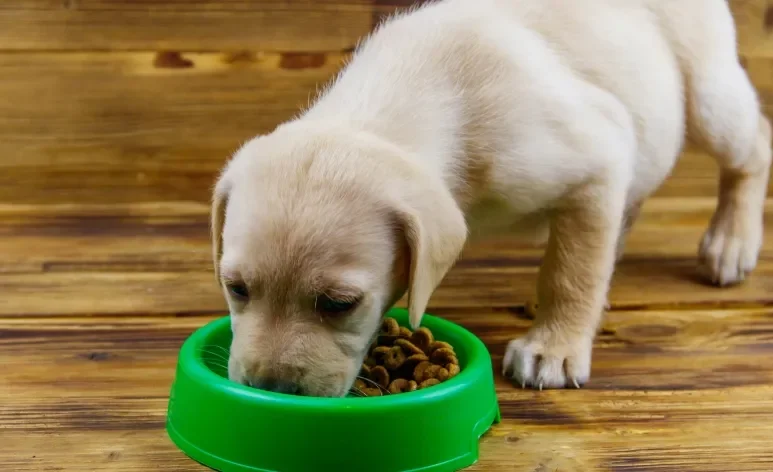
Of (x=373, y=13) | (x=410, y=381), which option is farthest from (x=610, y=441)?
(x=373, y=13)

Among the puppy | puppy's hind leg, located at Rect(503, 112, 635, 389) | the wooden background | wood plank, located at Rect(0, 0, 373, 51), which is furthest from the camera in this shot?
wood plank, located at Rect(0, 0, 373, 51)

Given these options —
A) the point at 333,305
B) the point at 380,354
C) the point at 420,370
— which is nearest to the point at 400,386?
the point at 420,370

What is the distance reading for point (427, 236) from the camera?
5.99ft

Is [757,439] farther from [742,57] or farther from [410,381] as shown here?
[742,57]

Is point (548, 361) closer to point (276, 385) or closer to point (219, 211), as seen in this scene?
point (276, 385)

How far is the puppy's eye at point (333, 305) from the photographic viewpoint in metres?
1.77

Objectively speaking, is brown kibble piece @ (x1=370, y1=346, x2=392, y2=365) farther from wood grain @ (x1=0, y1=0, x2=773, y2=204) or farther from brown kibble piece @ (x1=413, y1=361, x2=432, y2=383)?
wood grain @ (x1=0, y1=0, x2=773, y2=204)

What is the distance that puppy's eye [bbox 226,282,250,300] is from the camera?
5.94 ft

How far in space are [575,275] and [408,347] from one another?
49 centimetres

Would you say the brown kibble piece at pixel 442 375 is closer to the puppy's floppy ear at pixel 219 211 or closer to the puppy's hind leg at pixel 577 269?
the puppy's hind leg at pixel 577 269

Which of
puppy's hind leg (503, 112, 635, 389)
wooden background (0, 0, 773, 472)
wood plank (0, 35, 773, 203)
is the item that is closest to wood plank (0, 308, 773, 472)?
wooden background (0, 0, 773, 472)

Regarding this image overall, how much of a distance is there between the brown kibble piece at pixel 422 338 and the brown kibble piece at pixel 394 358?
50 millimetres

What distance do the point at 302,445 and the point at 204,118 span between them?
2.51 metres

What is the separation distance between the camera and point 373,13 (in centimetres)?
383
